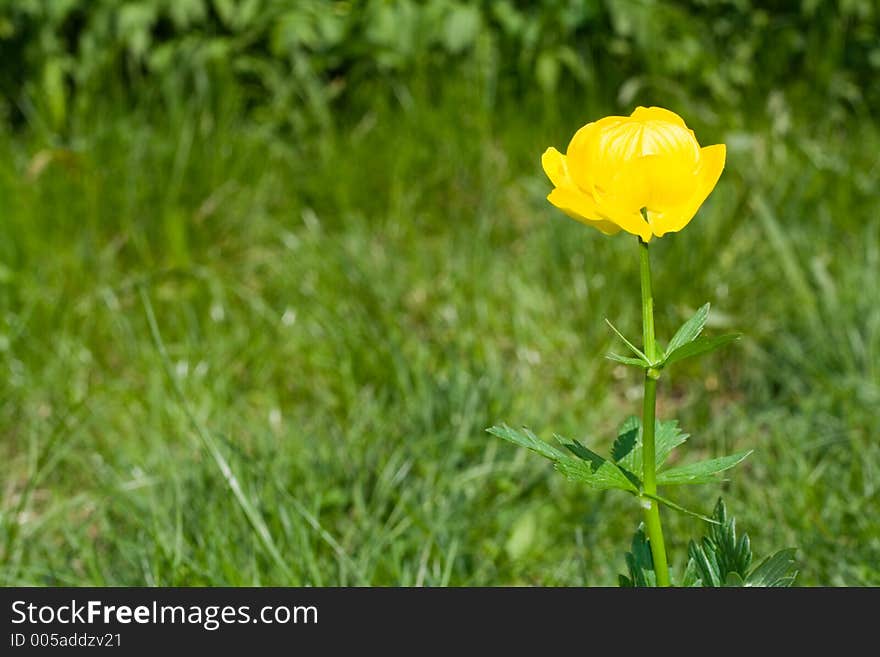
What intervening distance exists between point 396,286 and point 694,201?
1631 millimetres

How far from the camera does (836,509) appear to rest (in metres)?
1.76

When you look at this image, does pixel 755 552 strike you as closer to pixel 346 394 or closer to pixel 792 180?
pixel 346 394

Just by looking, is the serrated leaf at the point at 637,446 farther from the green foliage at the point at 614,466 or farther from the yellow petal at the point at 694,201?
the yellow petal at the point at 694,201

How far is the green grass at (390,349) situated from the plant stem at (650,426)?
2.28ft

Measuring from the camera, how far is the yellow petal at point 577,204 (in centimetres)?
92

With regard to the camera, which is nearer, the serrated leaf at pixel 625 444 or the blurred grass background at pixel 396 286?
the serrated leaf at pixel 625 444

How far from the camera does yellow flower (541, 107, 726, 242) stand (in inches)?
35.3

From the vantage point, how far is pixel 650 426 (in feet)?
3.03

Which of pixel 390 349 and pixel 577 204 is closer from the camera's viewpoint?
pixel 577 204

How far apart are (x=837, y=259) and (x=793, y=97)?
36.7 inches

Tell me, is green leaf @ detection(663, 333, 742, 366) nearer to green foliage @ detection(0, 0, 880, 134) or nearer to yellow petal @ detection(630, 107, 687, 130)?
yellow petal @ detection(630, 107, 687, 130)

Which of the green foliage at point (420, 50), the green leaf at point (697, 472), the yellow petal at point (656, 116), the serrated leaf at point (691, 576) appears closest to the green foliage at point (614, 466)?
the green leaf at point (697, 472)

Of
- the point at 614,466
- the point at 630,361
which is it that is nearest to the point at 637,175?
the point at 630,361

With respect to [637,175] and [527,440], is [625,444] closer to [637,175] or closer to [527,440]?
[527,440]
